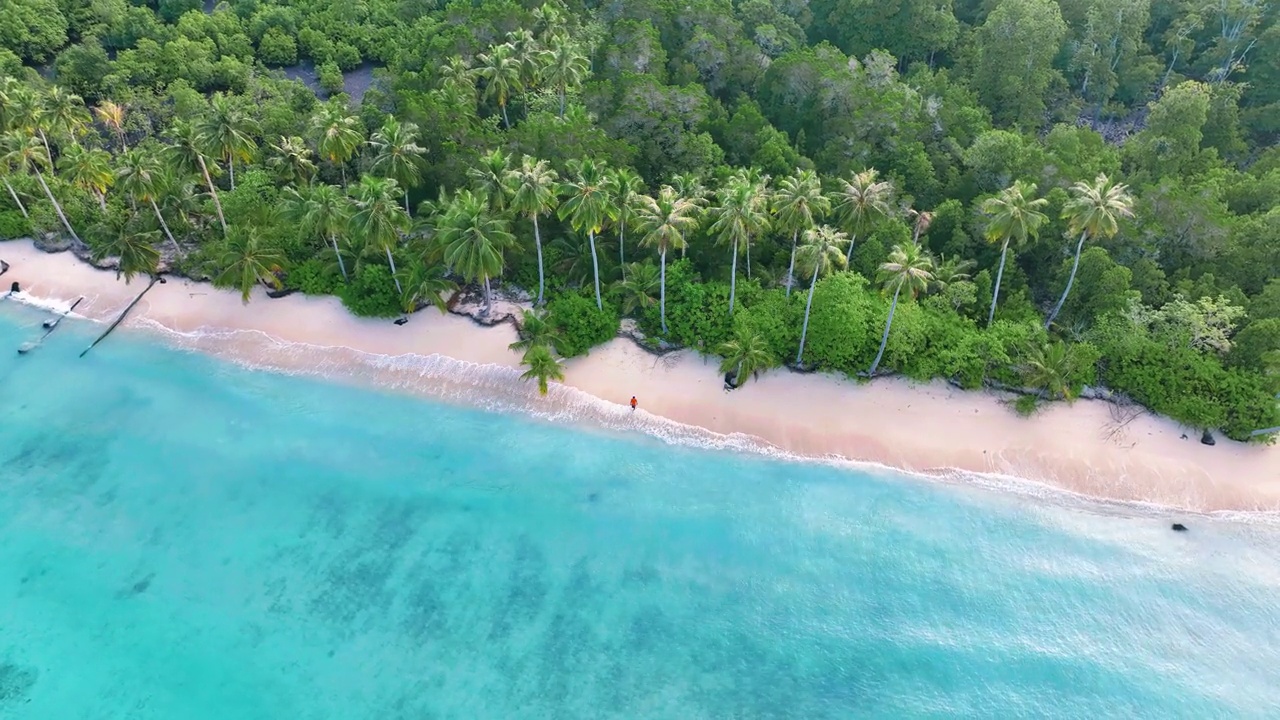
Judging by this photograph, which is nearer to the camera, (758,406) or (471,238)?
(471,238)

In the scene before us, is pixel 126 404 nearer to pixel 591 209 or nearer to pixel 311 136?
pixel 311 136

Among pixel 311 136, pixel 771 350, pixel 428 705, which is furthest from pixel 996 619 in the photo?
pixel 311 136

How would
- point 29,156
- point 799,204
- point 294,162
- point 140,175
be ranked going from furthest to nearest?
point 29,156, point 294,162, point 140,175, point 799,204

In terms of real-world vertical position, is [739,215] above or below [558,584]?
above

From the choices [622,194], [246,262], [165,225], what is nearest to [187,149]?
[165,225]

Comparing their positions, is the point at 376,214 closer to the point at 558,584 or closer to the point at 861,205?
the point at 558,584

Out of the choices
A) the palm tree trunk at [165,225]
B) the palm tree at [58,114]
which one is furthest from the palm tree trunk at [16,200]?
the palm tree trunk at [165,225]

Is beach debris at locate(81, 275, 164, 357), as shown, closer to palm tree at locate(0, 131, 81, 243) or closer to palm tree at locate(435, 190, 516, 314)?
palm tree at locate(0, 131, 81, 243)
